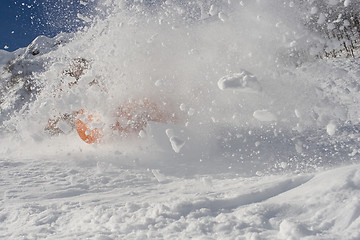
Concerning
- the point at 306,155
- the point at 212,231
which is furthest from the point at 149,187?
the point at 306,155

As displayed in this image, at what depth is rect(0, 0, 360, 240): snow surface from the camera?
1.88m

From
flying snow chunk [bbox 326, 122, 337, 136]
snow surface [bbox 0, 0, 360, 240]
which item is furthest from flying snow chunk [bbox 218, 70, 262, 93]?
flying snow chunk [bbox 326, 122, 337, 136]

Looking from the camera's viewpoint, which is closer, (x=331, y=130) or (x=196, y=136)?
(x=331, y=130)

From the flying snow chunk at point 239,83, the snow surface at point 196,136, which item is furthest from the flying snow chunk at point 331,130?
the flying snow chunk at point 239,83

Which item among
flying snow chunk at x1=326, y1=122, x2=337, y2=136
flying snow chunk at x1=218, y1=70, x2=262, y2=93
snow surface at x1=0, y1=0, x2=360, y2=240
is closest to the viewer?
snow surface at x1=0, y1=0, x2=360, y2=240

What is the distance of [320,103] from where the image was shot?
3652 mm

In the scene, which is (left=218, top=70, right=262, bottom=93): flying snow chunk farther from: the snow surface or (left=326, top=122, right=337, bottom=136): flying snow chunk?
(left=326, top=122, right=337, bottom=136): flying snow chunk

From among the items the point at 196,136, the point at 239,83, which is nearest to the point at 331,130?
the point at 239,83

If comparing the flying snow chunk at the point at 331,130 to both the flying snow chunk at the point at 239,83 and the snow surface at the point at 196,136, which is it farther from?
the flying snow chunk at the point at 239,83

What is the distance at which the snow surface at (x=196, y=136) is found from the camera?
188 cm

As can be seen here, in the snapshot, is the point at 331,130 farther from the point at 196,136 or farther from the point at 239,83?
the point at 196,136

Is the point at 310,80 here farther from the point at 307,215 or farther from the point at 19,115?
the point at 19,115

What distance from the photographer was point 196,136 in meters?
4.09

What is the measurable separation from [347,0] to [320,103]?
128 cm
